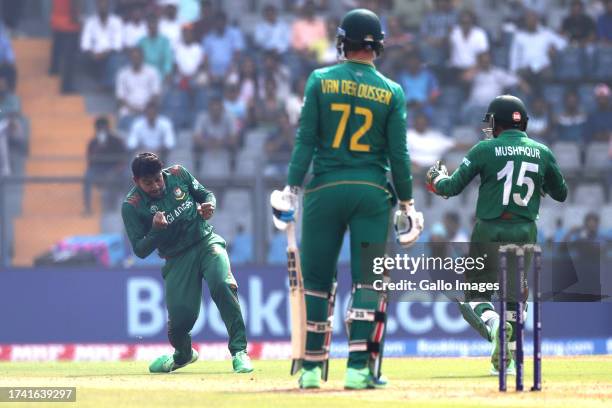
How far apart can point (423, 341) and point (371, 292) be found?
7.74 metres

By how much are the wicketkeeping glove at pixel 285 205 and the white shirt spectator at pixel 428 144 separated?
33.0 feet

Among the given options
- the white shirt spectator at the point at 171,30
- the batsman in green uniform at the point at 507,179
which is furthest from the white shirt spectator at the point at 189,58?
the batsman in green uniform at the point at 507,179

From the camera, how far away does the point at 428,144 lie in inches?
767

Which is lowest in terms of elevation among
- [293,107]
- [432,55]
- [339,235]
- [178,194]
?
[339,235]

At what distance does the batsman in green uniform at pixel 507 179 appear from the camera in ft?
33.7

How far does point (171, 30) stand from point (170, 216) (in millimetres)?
10615

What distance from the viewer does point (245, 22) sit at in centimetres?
2245

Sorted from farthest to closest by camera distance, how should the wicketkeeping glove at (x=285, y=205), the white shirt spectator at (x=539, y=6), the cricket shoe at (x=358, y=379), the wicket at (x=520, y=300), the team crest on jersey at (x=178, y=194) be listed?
the white shirt spectator at (x=539, y=6)
the team crest on jersey at (x=178, y=194)
the cricket shoe at (x=358, y=379)
the wicketkeeping glove at (x=285, y=205)
the wicket at (x=520, y=300)

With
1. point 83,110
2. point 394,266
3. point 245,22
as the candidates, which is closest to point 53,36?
point 83,110

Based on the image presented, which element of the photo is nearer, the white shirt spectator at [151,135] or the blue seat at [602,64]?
the white shirt spectator at [151,135]

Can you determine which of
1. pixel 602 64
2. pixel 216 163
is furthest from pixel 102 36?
pixel 602 64

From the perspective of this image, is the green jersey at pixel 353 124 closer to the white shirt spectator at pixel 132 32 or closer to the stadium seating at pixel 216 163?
the stadium seating at pixel 216 163

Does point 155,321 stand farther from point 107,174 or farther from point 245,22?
point 245,22

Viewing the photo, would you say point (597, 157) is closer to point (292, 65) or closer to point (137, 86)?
point (292, 65)
